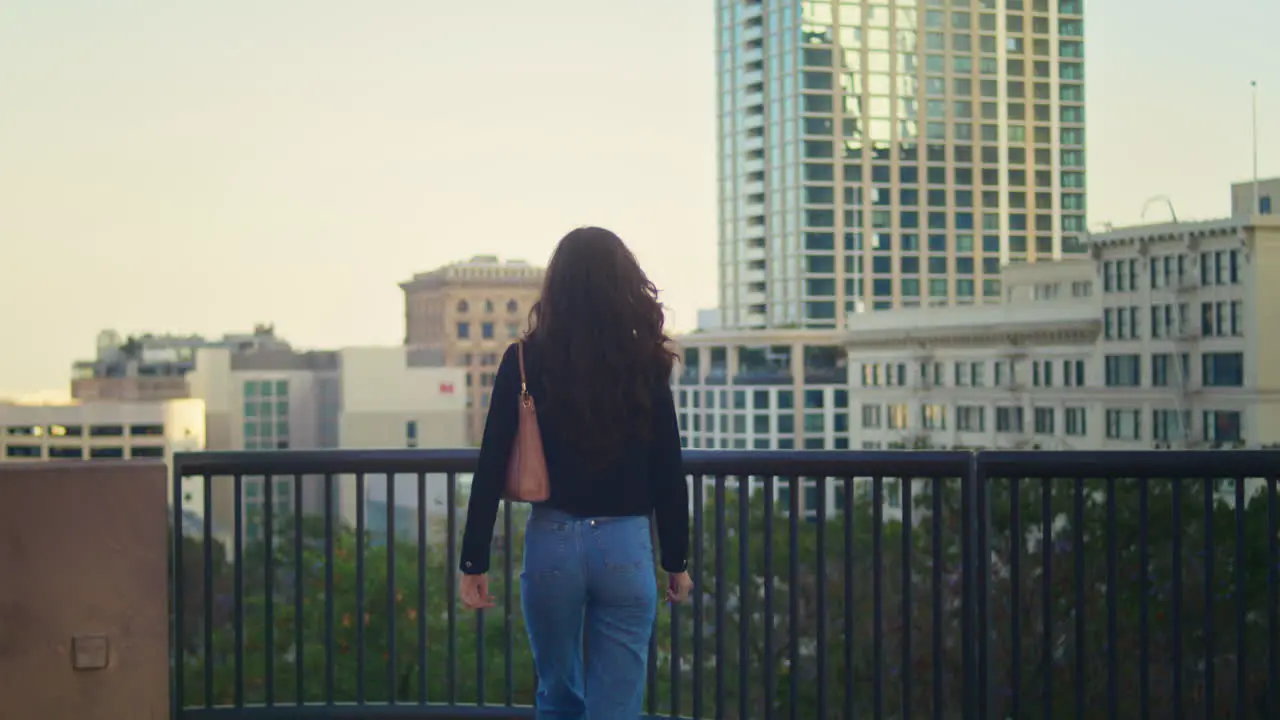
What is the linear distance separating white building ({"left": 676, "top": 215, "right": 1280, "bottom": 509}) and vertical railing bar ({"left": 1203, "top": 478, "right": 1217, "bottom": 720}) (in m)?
58.8

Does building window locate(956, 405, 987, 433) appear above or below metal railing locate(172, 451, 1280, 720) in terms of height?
below

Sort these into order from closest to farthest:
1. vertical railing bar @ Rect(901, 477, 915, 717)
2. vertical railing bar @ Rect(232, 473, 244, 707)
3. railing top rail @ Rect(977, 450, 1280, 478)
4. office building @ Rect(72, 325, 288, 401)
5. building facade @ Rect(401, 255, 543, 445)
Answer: railing top rail @ Rect(977, 450, 1280, 478) → vertical railing bar @ Rect(901, 477, 915, 717) → vertical railing bar @ Rect(232, 473, 244, 707) → office building @ Rect(72, 325, 288, 401) → building facade @ Rect(401, 255, 543, 445)

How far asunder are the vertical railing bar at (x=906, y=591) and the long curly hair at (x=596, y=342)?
1075 mm

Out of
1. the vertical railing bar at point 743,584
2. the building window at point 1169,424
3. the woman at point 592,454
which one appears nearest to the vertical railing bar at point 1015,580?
the vertical railing bar at point 743,584

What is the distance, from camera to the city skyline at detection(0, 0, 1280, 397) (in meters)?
117

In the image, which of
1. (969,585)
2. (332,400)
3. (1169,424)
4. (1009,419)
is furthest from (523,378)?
(332,400)

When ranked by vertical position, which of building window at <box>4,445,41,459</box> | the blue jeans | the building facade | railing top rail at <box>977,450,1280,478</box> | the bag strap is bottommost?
building window at <box>4,445,41,459</box>

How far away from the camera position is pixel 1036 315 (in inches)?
3391

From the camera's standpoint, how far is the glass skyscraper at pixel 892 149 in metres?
134

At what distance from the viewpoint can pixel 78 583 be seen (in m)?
3.92

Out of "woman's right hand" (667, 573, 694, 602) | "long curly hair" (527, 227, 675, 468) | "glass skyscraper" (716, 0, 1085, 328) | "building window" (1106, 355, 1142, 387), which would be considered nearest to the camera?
"long curly hair" (527, 227, 675, 468)

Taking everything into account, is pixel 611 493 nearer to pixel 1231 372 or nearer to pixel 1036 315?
pixel 1231 372

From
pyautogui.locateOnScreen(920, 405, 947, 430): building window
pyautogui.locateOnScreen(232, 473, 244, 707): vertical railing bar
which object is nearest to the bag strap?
pyautogui.locateOnScreen(232, 473, 244, 707): vertical railing bar

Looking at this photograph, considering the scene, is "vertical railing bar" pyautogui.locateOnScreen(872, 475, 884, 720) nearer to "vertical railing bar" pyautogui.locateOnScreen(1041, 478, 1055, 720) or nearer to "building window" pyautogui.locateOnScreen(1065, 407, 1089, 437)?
"vertical railing bar" pyautogui.locateOnScreen(1041, 478, 1055, 720)
